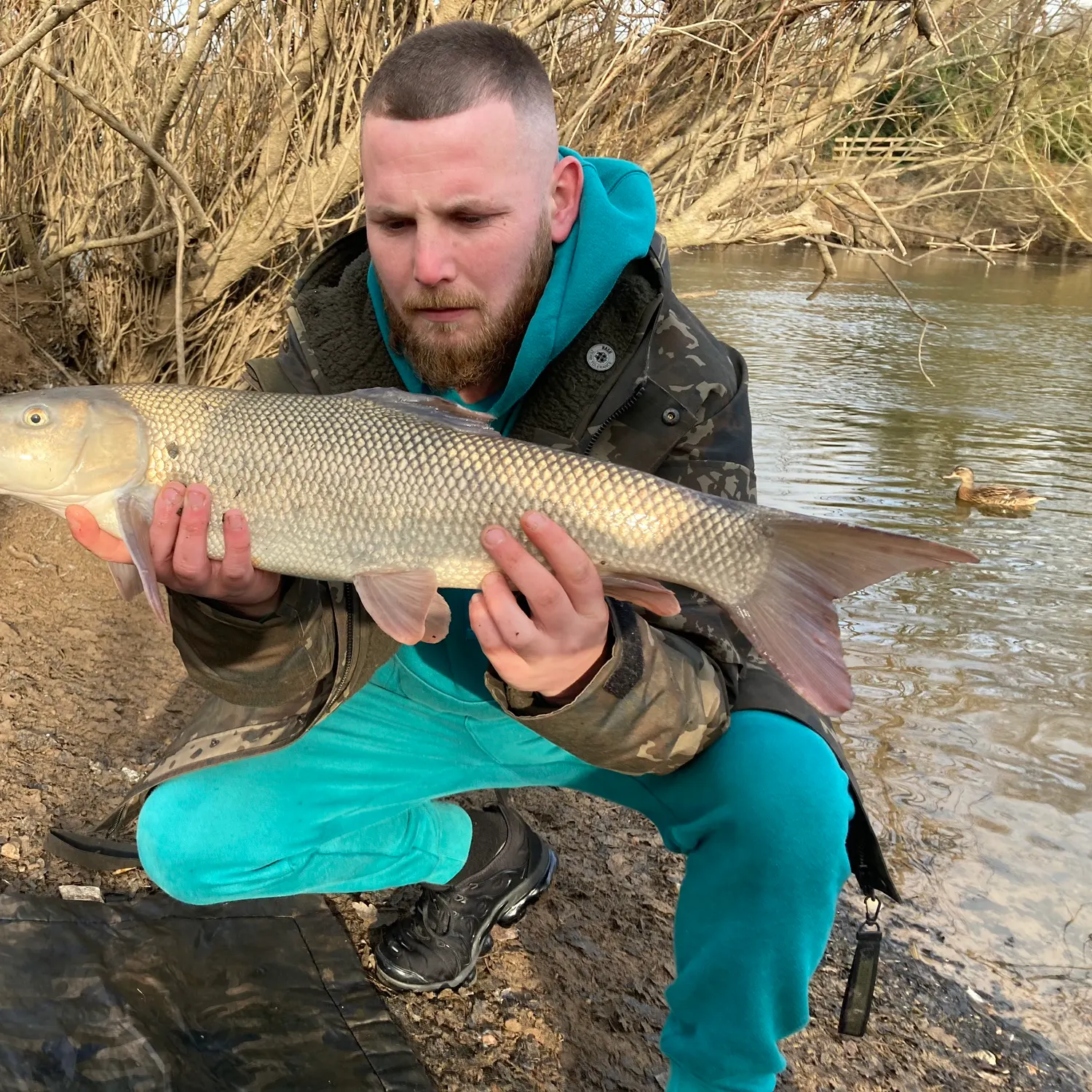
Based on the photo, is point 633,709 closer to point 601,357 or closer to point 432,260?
point 601,357

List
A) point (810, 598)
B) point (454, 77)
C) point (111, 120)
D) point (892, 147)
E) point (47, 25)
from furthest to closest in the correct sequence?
point (892, 147), point (111, 120), point (47, 25), point (454, 77), point (810, 598)

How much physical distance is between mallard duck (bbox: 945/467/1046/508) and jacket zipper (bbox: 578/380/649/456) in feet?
15.1

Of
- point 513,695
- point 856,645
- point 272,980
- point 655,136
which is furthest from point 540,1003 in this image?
point 655,136

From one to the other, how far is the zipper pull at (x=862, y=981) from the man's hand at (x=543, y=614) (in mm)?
691

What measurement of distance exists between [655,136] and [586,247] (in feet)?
10.5

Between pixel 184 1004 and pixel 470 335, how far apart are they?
50.8 inches

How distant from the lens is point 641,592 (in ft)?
5.28

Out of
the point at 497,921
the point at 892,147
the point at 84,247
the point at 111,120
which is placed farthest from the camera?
the point at 892,147

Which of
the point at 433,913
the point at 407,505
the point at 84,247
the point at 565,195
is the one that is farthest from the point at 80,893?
the point at 84,247

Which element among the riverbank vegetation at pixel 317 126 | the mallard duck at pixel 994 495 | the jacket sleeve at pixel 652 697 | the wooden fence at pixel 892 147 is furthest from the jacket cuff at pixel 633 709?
the mallard duck at pixel 994 495

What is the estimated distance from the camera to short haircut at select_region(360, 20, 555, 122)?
6.17ft

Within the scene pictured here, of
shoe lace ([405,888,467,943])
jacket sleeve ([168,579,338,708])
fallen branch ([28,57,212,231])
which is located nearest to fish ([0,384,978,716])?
jacket sleeve ([168,579,338,708])

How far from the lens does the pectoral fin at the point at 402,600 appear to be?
5.33ft

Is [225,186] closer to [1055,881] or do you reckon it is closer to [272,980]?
[272,980]
